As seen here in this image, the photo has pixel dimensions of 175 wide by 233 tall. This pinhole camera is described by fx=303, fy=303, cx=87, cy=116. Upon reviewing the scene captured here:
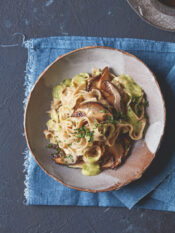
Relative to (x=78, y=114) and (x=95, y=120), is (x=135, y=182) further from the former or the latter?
(x=78, y=114)

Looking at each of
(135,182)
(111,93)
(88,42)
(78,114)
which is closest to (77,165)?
(78,114)

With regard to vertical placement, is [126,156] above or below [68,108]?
below

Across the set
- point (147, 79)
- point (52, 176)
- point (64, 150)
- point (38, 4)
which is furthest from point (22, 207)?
point (38, 4)

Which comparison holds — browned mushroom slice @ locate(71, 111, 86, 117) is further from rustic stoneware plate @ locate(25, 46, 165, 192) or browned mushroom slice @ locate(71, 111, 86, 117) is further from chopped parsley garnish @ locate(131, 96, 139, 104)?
chopped parsley garnish @ locate(131, 96, 139, 104)

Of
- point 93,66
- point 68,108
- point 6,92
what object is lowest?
point 68,108

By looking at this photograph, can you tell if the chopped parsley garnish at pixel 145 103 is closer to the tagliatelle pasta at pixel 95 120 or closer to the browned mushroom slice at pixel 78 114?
the tagliatelle pasta at pixel 95 120

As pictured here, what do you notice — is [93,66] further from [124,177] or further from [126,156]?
[124,177]

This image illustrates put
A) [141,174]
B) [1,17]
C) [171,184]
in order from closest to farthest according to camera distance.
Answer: [141,174]
[171,184]
[1,17]
